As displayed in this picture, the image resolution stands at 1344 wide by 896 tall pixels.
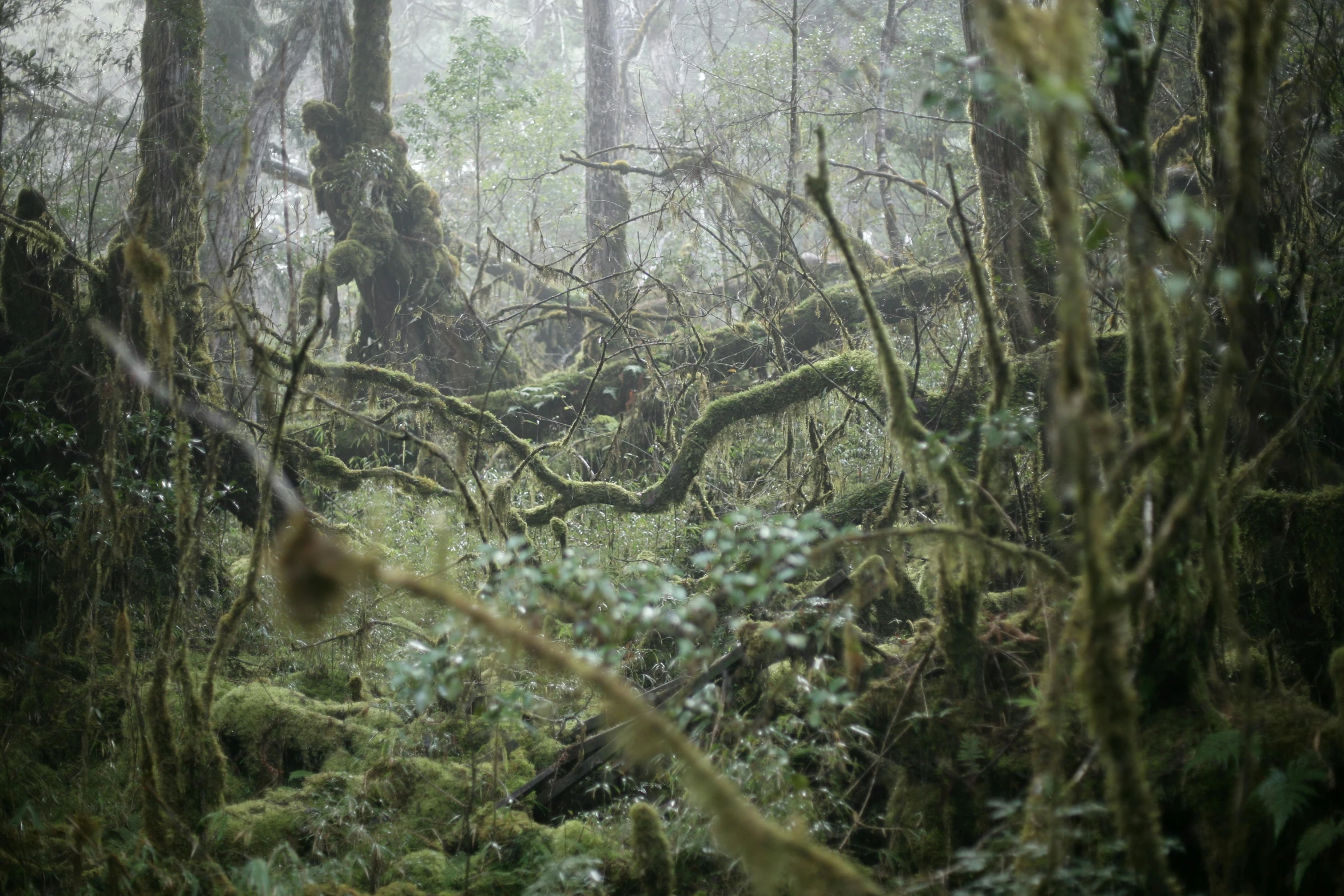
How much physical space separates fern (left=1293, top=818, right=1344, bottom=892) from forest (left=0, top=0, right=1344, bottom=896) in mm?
46

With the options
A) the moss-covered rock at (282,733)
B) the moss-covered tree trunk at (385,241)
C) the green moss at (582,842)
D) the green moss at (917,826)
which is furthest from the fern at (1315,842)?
the moss-covered tree trunk at (385,241)

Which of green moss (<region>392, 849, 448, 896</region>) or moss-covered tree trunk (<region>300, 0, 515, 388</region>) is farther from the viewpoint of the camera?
moss-covered tree trunk (<region>300, 0, 515, 388</region>)

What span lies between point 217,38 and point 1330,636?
727 inches

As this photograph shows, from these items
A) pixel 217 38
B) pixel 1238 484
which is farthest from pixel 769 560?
pixel 217 38

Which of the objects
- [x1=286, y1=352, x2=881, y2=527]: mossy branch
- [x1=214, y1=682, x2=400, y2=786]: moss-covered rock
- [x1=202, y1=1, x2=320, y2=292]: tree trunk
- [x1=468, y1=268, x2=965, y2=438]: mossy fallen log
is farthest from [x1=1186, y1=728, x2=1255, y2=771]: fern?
[x1=202, y1=1, x2=320, y2=292]: tree trunk

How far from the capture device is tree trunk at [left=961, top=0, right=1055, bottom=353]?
5.62 m

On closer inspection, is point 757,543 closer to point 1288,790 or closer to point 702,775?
point 702,775

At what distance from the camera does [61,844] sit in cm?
345

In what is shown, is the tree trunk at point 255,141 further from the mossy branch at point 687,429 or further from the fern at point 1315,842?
the fern at point 1315,842

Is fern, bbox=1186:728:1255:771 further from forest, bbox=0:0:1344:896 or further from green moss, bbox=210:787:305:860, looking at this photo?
green moss, bbox=210:787:305:860

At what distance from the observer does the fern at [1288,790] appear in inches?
90.7

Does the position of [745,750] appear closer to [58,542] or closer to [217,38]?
[58,542]

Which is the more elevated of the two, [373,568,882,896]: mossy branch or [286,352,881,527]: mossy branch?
[286,352,881,527]: mossy branch

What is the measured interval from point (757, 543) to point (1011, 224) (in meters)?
4.11
